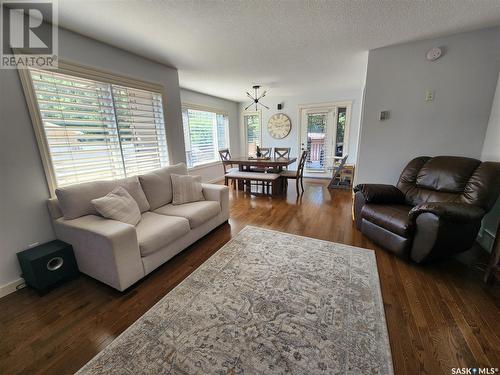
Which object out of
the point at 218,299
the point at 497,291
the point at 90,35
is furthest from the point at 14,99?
the point at 497,291

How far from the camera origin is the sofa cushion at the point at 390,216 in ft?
6.59

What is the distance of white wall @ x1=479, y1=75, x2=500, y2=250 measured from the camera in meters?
2.21

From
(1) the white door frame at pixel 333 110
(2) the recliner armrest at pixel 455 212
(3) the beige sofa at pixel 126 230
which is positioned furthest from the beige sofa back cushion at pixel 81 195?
(1) the white door frame at pixel 333 110

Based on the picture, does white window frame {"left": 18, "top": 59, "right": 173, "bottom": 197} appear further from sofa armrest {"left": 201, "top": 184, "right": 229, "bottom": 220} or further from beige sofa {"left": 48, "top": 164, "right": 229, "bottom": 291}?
sofa armrest {"left": 201, "top": 184, "right": 229, "bottom": 220}

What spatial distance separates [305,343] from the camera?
4.22ft

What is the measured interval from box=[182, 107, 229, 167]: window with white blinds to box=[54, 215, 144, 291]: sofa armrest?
3312mm

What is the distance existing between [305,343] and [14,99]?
2.97 m

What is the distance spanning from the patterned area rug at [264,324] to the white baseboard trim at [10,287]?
132 cm

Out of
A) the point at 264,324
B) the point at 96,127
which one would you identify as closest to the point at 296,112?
the point at 96,127

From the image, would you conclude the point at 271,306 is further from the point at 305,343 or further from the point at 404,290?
the point at 404,290

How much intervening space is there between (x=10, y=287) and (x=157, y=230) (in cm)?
132

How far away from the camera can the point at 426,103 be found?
8.87 feet

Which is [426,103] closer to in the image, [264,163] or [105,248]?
[264,163]

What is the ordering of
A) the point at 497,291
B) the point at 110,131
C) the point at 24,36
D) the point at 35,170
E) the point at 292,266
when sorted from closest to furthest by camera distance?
the point at 497,291 → the point at 24,36 → the point at 35,170 → the point at 292,266 → the point at 110,131
